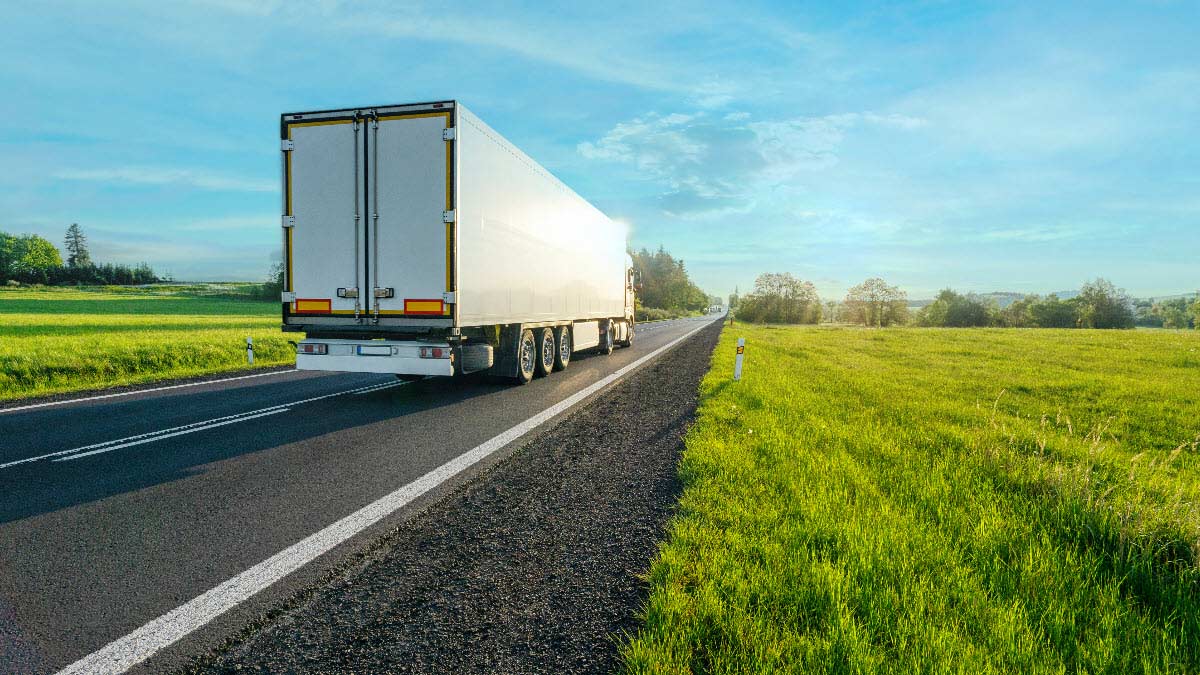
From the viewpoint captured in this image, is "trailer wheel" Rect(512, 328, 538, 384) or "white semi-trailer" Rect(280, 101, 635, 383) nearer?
"white semi-trailer" Rect(280, 101, 635, 383)

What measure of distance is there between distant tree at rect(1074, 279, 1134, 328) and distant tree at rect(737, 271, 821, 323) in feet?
120

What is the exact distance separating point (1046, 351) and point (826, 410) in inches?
773

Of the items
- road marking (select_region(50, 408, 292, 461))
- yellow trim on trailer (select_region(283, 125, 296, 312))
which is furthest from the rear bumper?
yellow trim on trailer (select_region(283, 125, 296, 312))

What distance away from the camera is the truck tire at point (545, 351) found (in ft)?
39.0

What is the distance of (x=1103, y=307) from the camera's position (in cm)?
8638

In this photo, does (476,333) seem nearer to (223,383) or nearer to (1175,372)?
(223,383)

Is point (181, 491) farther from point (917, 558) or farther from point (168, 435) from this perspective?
point (917, 558)

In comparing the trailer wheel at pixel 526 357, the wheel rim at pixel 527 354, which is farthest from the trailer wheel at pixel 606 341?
the wheel rim at pixel 527 354

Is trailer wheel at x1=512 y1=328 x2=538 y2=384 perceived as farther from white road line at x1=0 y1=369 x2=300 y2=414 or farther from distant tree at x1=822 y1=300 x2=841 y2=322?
distant tree at x1=822 y1=300 x2=841 y2=322

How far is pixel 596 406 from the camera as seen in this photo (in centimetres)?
860

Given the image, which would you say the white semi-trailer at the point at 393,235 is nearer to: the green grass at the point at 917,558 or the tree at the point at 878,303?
the green grass at the point at 917,558

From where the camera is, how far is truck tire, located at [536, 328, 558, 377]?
11.9 m

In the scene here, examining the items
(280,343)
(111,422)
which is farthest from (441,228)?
(280,343)

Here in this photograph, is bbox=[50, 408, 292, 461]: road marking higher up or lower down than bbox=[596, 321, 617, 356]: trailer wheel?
lower down
